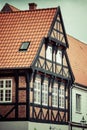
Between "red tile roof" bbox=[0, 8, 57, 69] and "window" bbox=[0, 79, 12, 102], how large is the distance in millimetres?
1075

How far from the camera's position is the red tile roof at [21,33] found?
39.0 meters

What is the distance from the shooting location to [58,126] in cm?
4294

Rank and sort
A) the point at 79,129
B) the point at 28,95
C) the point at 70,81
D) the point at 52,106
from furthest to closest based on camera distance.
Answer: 1. the point at 79,129
2. the point at 70,81
3. the point at 52,106
4. the point at 28,95

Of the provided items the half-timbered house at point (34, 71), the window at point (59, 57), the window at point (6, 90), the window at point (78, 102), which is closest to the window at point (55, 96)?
the half-timbered house at point (34, 71)

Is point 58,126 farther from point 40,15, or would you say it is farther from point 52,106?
point 40,15

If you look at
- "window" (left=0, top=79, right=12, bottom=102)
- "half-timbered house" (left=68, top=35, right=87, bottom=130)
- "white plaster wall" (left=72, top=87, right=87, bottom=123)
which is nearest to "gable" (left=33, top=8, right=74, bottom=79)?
"window" (left=0, top=79, right=12, bottom=102)

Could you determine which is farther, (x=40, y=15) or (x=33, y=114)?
(x=40, y=15)

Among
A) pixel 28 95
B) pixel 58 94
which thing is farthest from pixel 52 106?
pixel 28 95

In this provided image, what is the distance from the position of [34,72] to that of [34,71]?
260 mm

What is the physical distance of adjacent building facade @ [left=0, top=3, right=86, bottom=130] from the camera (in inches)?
1503

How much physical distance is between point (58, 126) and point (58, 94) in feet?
7.83

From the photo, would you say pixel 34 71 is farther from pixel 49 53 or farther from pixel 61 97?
pixel 61 97

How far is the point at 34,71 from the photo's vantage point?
38.4 metres

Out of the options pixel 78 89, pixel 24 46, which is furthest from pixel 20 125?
pixel 78 89
